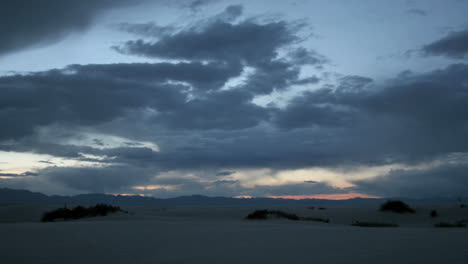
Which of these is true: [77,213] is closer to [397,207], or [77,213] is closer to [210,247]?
[210,247]

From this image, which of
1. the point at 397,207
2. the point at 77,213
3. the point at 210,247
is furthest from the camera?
the point at 397,207

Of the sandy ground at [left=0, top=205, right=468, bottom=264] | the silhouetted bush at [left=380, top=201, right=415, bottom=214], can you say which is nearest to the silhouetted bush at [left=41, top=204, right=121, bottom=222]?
the sandy ground at [left=0, top=205, right=468, bottom=264]

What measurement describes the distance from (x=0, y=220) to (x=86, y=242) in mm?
15994

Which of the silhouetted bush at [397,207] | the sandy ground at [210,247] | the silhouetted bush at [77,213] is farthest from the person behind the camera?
the silhouetted bush at [397,207]

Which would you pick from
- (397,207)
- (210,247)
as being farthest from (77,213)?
(397,207)

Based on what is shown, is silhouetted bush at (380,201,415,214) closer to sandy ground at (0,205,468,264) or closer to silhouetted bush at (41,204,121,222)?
silhouetted bush at (41,204,121,222)

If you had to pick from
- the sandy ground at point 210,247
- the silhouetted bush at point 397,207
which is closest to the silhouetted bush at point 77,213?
the sandy ground at point 210,247

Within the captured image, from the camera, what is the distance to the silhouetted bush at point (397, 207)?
21.7m

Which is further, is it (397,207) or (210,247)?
(397,207)

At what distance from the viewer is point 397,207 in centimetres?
2216

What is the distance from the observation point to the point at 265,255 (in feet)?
15.0

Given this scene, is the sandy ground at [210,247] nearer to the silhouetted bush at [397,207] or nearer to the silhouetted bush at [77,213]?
the silhouetted bush at [77,213]

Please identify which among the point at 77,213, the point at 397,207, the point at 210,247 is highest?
the point at 210,247

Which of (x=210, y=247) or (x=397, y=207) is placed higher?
(x=210, y=247)
